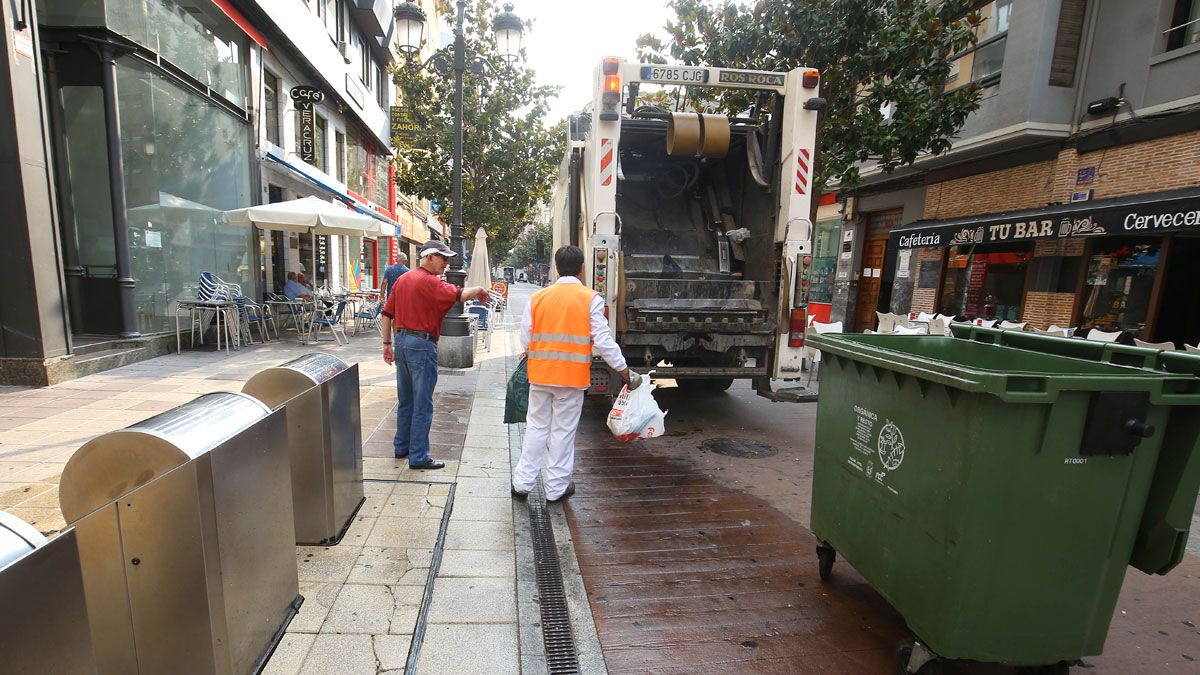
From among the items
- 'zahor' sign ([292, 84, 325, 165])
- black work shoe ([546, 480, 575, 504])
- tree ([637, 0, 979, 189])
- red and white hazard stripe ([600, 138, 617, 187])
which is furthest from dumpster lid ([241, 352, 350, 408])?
'zahor' sign ([292, 84, 325, 165])

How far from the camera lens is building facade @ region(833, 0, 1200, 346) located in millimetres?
8664

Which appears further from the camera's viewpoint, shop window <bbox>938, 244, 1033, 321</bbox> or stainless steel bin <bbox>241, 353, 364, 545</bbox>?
shop window <bbox>938, 244, 1033, 321</bbox>

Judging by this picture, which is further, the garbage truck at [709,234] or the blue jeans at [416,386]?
the garbage truck at [709,234]

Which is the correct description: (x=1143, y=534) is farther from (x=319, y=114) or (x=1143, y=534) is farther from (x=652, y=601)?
(x=319, y=114)

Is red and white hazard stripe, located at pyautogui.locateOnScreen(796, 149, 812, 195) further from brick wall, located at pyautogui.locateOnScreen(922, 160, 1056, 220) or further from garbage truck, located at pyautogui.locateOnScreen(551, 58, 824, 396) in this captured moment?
brick wall, located at pyautogui.locateOnScreen(922, 160, 1056, 220)

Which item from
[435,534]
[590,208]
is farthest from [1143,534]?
[590,208]

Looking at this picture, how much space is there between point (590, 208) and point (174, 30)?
7.71m

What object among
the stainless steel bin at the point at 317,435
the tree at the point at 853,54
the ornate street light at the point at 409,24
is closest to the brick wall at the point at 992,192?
the tree at the point at 853,54

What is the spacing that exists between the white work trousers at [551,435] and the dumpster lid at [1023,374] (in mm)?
1707

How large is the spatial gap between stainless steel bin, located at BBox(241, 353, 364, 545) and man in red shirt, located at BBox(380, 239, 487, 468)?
32.8 inches

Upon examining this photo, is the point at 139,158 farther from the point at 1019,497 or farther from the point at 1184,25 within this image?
the point at 1184,25

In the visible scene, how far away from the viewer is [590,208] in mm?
5652

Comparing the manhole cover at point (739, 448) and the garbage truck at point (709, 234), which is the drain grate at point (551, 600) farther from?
the manhole cover at point (739, 448)

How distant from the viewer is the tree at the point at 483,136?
15.7m
